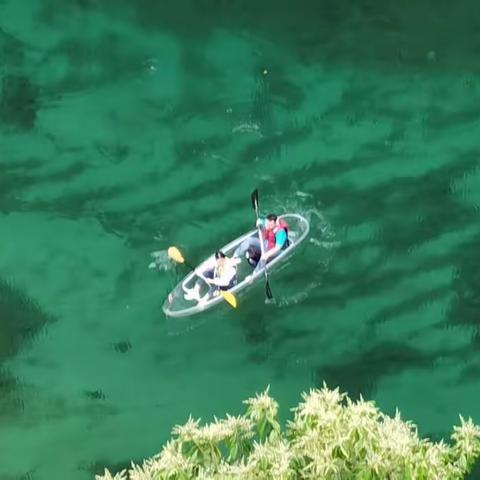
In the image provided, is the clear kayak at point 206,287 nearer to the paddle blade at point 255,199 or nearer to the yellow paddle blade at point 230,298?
the yellow paddle blade at point 230,298

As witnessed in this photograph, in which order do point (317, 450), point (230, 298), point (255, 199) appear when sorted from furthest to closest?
point (255, 199)
point (230, 298)
point (317, 450)

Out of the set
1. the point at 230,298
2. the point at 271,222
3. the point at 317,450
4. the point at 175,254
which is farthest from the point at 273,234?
the point at 317,450

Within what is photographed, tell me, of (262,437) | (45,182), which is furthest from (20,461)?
(262,437)

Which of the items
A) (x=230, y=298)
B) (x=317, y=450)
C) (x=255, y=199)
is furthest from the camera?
(x=255, y=199)

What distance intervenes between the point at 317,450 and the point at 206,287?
2.27 meters

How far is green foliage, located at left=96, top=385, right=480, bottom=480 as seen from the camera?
7.70 ft

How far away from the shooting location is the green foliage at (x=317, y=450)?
2346 millimetres

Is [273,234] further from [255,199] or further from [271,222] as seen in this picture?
[255,199]

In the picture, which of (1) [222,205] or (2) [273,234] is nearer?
(2) [273,234]

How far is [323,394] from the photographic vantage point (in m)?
2.51

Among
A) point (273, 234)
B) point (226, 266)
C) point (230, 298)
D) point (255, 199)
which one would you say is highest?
point (255, 199)

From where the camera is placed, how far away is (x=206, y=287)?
457cm

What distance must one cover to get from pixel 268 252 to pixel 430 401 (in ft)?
4.16

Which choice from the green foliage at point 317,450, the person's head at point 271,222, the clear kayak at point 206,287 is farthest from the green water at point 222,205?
the green foliage at point 317,450
